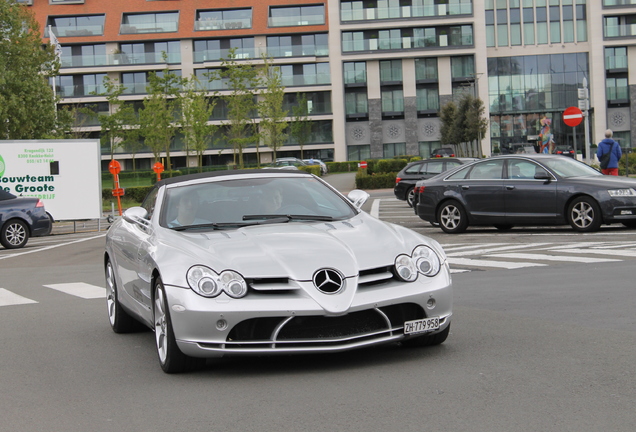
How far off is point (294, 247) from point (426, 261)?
90 centimetres

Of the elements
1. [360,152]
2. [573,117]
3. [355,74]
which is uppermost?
[355,74]

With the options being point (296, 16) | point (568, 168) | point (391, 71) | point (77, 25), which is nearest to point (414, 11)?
point (391, 71)

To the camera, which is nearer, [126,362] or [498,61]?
[126,362]

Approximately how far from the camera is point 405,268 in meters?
6.05

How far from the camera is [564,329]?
724 centimetres

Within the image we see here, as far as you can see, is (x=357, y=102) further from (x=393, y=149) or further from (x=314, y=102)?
(x=393, y=149)

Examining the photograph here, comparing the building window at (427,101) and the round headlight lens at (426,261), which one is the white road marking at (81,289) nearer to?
the round headlight lens at (426,261)

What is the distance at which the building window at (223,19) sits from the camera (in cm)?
8038

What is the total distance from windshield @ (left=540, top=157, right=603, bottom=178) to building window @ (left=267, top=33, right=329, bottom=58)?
63.9 metres

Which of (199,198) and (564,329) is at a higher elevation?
(199,198)

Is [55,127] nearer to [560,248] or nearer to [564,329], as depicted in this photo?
[560,248]

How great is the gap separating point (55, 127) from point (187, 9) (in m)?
31.0

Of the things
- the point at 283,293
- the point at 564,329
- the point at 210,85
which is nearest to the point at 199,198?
the point at 283,293

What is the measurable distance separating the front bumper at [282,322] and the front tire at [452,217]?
12.5 m
